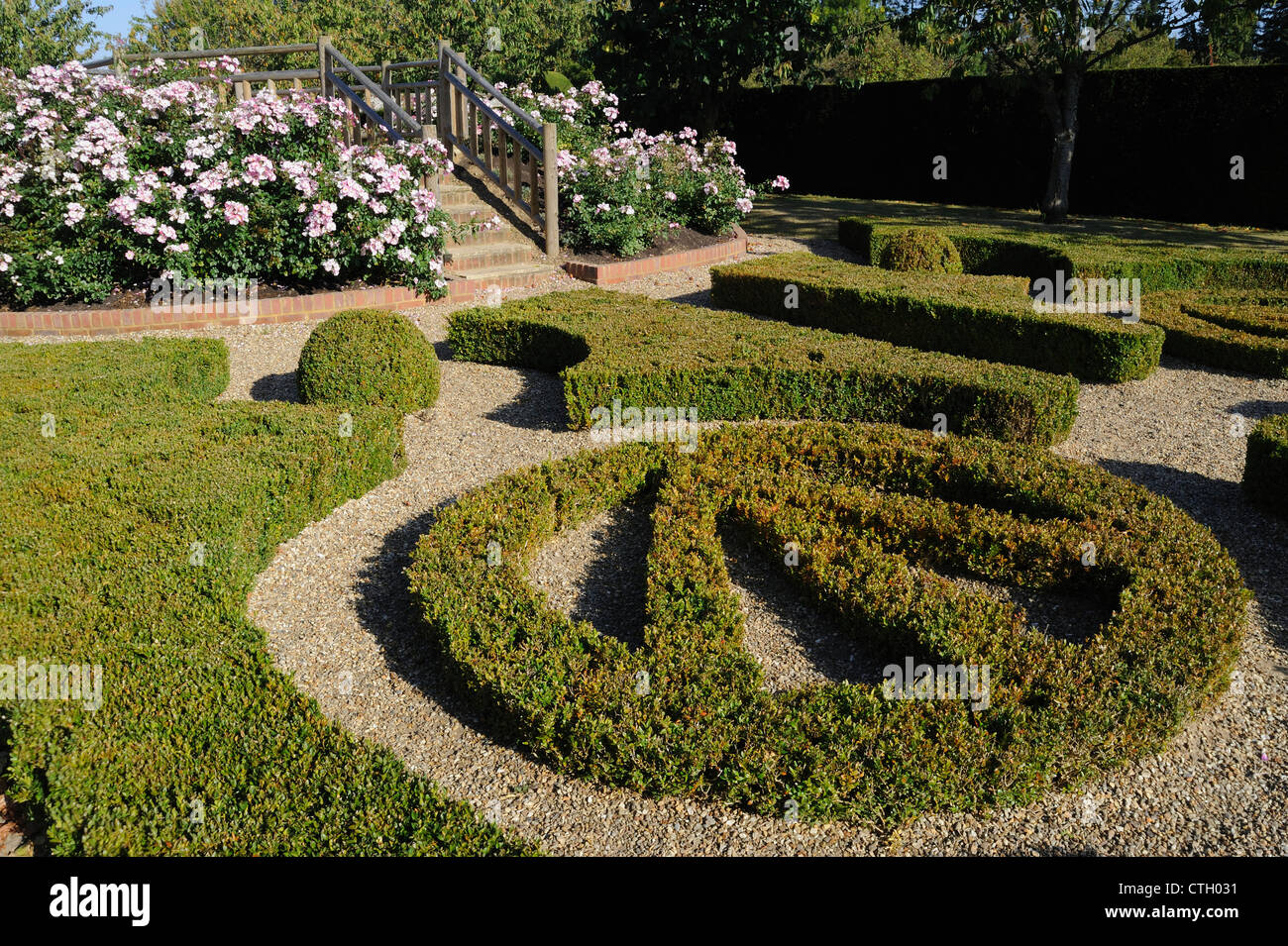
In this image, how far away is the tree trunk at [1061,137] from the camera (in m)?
14.8

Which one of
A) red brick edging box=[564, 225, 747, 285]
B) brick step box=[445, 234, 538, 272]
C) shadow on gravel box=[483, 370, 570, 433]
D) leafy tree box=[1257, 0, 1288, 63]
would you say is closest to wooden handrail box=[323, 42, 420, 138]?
brick step box=[445, 234, 538, 272]

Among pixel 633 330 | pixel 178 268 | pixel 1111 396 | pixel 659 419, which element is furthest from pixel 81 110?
pixel 1111 396

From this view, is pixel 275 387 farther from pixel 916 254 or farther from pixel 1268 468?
pixel 916 254

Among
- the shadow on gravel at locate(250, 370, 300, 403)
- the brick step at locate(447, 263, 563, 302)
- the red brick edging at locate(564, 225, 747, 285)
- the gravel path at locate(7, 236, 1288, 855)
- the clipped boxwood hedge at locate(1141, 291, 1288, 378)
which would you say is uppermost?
the red brick edging at locate(564, 225, 747, 285)

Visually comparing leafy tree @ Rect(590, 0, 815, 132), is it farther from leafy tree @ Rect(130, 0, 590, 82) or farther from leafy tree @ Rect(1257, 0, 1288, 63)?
leafy tree @ Rect(1257, 0, 1288, 63)

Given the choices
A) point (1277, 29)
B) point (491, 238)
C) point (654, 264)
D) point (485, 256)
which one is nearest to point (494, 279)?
point (485, 256)

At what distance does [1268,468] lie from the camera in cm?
526

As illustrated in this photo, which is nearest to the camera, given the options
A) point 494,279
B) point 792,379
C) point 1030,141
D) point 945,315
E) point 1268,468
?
point 1268,468

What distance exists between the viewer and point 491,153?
1241cm

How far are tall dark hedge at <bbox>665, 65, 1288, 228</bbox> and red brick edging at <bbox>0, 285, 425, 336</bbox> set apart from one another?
37.4 feet

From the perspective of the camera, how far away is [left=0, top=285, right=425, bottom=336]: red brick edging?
8.49 meters

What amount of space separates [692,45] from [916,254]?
794 centimetres

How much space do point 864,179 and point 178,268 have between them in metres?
14.7

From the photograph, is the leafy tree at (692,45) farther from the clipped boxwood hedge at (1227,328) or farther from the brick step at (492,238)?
the clipped boxwood hedge at (1227,328)
